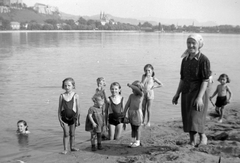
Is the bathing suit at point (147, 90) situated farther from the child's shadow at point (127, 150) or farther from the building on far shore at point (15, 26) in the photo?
the building on far shore at point (15, 26)

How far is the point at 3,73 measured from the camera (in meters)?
19.4

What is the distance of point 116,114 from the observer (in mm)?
6602

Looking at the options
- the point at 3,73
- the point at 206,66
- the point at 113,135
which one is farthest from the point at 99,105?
the point at 3,73

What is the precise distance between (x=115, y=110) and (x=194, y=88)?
Answer: 2.14 metres

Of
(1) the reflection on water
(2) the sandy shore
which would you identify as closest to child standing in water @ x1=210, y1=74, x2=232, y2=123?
(2) the sandy shore

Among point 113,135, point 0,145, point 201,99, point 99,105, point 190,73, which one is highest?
point 190,73

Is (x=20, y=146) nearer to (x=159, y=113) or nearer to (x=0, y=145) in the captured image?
(x=0, y=145)

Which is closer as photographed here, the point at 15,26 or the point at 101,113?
the point at 101,113

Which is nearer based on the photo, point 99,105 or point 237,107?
point 99,105

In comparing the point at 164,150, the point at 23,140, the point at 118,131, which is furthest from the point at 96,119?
the point at 23,140

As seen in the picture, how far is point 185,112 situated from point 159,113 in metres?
5.30

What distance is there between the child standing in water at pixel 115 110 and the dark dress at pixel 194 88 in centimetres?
177

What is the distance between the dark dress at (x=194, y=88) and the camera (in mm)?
4875

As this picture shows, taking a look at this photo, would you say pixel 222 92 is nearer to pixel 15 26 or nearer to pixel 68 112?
pixel 68 112
